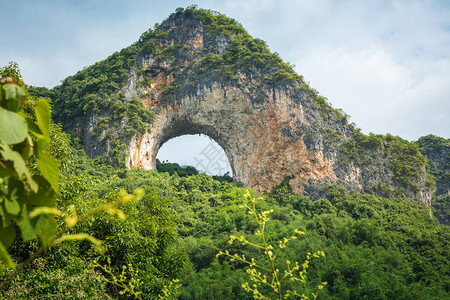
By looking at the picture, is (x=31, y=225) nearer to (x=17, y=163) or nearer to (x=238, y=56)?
(x=17, y=163)

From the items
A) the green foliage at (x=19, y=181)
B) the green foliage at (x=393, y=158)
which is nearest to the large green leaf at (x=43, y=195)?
the green foliage at (x=19, y=181)

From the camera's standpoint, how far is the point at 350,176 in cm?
2023

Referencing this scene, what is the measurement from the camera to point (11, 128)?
638mm

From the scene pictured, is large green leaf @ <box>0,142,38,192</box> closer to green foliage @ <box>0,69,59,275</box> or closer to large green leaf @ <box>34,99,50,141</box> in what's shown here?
green foliage @ <box>0,69,59,275</box>

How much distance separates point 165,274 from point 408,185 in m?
18.5

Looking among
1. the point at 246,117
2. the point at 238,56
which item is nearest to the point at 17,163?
the point at 246,117

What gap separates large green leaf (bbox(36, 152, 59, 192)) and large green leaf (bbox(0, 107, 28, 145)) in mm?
89

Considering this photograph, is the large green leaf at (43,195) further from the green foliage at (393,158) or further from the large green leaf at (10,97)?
the green foliage at (393,158)

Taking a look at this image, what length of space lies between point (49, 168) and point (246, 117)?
70.0ft

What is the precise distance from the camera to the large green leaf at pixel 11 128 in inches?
24.7

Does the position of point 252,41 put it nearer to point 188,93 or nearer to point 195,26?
point 195,26

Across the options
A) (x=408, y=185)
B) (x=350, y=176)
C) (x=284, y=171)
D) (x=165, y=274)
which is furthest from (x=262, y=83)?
(x=165, y=274)

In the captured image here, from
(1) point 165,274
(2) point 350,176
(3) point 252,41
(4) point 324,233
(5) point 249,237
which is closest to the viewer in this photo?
(1) point 165,274

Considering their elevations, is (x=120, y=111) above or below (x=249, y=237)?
above
